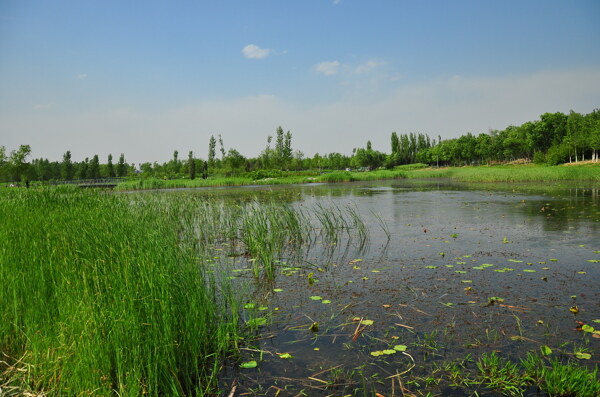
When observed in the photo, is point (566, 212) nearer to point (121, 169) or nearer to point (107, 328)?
point (107, 328)

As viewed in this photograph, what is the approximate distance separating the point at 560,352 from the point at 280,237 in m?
8.04

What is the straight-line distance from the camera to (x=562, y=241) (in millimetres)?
10164

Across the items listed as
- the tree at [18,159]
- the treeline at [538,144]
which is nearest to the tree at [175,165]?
the tree at [18,159]

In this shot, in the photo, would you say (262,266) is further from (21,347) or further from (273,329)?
(21,347)

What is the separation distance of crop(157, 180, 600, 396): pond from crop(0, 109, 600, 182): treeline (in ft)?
162

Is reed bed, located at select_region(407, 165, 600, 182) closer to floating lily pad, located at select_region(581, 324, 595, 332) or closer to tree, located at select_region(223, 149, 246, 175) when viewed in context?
floating lily pad, located at select_region(581, 324, 595, 332)

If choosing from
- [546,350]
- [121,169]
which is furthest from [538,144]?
[121,169]

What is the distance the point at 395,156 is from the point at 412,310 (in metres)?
110

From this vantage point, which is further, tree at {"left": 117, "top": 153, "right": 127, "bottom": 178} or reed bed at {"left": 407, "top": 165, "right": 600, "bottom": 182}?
tree at {"left": 117, "top": 153, "right": 127, "bottom": 178}

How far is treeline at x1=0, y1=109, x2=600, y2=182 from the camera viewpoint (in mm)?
56156

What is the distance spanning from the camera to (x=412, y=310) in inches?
225

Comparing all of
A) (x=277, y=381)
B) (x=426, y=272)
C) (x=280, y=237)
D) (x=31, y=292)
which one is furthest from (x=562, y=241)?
(x=31, y=292)

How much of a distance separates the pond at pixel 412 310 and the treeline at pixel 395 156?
49444 mm

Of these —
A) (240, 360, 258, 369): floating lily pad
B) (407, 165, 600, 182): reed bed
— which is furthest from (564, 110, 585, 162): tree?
(240, 360, 258, 369): floating lily pad
